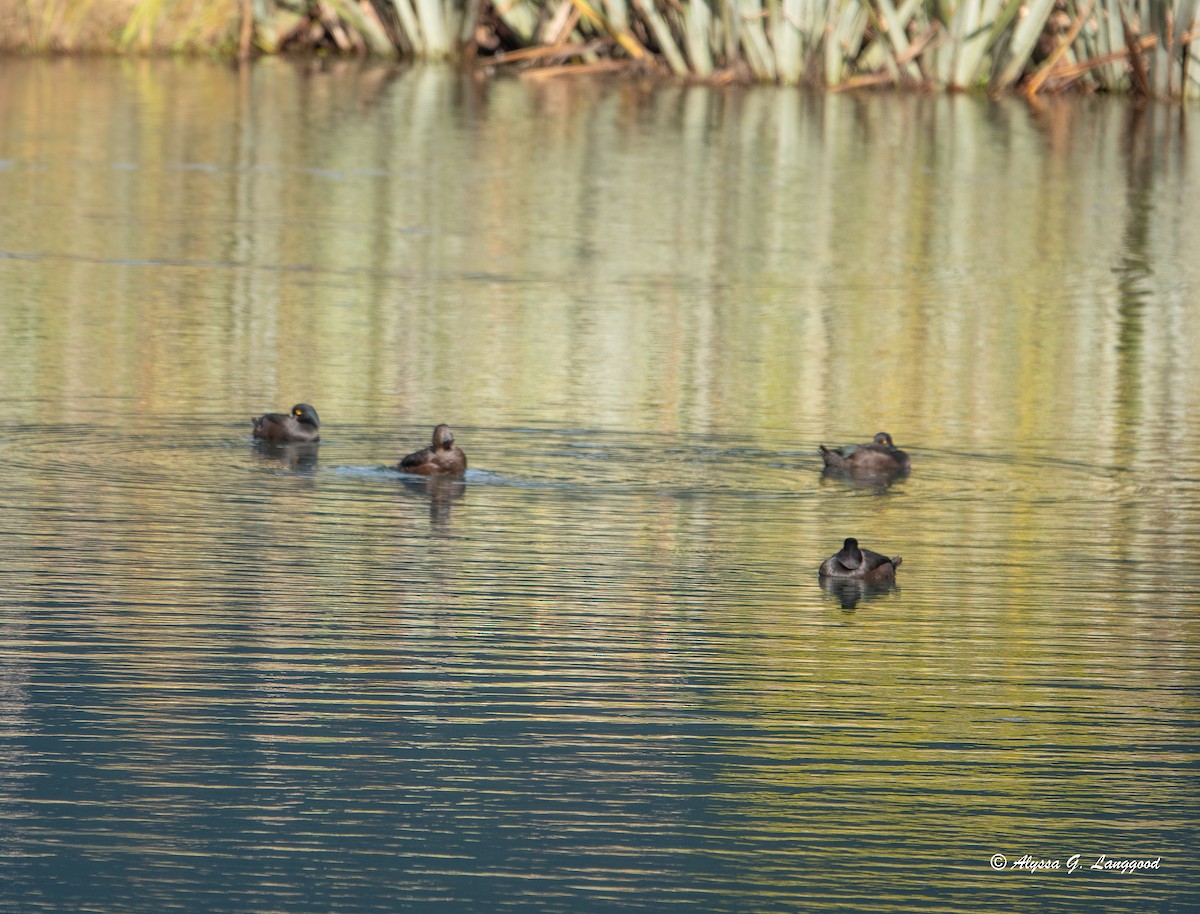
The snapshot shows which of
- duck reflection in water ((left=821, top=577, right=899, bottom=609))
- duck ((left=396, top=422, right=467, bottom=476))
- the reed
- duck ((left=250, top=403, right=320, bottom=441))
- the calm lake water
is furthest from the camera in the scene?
the reed

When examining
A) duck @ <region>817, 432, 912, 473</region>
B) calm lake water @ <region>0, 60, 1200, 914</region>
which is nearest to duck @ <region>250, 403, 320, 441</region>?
calm lake water @ <region>0, 60, 1200, 914</region>

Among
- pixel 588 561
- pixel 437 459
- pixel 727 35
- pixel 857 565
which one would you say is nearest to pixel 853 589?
pixel 857 565

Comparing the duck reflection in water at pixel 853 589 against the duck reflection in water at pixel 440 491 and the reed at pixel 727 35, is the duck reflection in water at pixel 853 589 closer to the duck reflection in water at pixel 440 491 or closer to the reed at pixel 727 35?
the duck reflection in water at pixel 440 491

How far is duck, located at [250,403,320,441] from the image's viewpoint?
1430cm

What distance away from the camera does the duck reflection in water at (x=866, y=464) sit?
1404 cm

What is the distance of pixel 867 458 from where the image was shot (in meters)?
14.1

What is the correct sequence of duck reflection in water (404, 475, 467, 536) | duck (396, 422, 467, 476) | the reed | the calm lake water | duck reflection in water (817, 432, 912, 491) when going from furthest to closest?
1. the reed
2. duck reflection in water (817, 432, 912, 491)
3. duck (396, 422, 467, 476)
4. duck reflection in water (404, 475, 467, 536)
5. the calm lake water

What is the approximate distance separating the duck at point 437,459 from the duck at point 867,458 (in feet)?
7.17

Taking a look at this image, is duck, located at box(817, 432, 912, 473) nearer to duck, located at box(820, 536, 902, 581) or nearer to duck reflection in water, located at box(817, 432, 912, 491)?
duck reflection in water, located at box(817, 432, 912, 491)

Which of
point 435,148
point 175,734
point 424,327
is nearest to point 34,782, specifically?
point 175,734

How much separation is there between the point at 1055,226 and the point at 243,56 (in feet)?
90.6

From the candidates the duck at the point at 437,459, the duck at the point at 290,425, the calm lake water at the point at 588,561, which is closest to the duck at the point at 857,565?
the calm lake water at the point at 588,561

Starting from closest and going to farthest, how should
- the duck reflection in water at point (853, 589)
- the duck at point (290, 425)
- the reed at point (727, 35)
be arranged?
the duck reflection in water at point (853, 589), the duck at point (290, 425), the reed at point (727, 35)

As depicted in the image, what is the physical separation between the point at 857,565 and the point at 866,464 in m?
2.87
